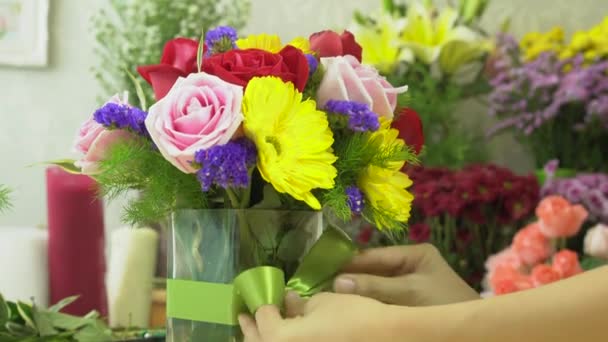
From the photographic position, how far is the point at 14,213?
146 cm

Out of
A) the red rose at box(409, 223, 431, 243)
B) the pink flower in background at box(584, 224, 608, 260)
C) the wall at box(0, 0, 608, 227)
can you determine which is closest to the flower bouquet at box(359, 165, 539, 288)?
the red rose at box(409, 223, 431, 243)

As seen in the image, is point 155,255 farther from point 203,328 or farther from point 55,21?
point 55,21

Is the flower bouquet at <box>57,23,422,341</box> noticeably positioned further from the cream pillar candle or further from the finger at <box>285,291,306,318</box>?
the cream pillar candle

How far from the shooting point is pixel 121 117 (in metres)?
0.48

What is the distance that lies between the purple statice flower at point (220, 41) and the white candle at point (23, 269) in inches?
15.4

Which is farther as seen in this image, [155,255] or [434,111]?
[434,111]

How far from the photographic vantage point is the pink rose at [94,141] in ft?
1.61

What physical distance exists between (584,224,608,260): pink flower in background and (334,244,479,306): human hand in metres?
0.57

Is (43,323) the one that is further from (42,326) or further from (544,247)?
(544,247)

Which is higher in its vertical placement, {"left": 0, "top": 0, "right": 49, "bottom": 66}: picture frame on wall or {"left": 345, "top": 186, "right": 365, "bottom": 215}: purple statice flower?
{"left": 0, "top": 0, "right": 49, "bottom": 66}: picture frame on wall

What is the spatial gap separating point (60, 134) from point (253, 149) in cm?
114

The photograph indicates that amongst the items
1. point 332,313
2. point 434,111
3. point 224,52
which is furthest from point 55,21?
point 332,313

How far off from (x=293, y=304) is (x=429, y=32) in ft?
3.23

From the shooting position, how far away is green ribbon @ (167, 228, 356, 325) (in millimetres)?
483
